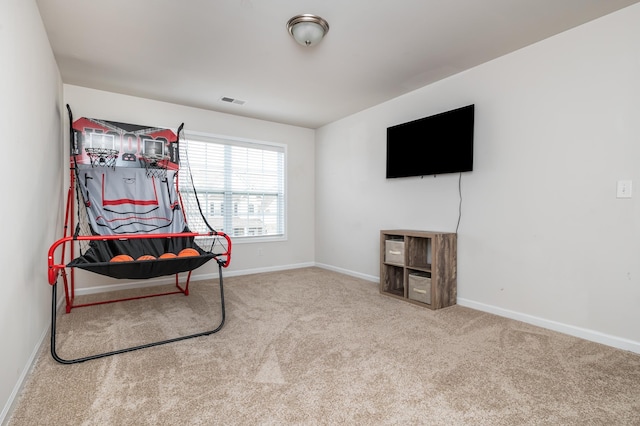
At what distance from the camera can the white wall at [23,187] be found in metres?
1.49

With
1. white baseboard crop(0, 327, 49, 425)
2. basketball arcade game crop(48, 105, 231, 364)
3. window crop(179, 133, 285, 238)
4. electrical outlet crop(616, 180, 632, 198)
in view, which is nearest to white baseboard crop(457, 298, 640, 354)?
electrical outlet crop(616, 180, 632, 198)

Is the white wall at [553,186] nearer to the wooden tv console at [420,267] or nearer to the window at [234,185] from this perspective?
the wooden tv console at [420,267]

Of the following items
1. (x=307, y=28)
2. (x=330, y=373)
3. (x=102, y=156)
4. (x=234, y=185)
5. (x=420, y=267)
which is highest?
(x=307, y=28)

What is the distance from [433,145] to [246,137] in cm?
254

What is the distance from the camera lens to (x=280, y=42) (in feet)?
8.14

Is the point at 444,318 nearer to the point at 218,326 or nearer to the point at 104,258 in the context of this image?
the point at 218,326

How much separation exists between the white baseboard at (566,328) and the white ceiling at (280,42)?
219cm

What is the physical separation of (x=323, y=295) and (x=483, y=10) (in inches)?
109

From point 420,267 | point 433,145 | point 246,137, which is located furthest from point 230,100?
point 420,267

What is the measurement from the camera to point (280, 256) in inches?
189

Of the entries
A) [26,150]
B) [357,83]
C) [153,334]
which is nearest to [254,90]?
[357,83]

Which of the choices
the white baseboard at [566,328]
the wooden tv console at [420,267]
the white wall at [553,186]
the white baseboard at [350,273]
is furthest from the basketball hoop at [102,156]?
the white baseboard at [566,328]

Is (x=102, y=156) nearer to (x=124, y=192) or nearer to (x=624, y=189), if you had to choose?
(x=124, y=192)

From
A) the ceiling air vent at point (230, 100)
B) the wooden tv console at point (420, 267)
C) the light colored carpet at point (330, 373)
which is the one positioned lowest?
the light colored carpet at point (330, 373)
